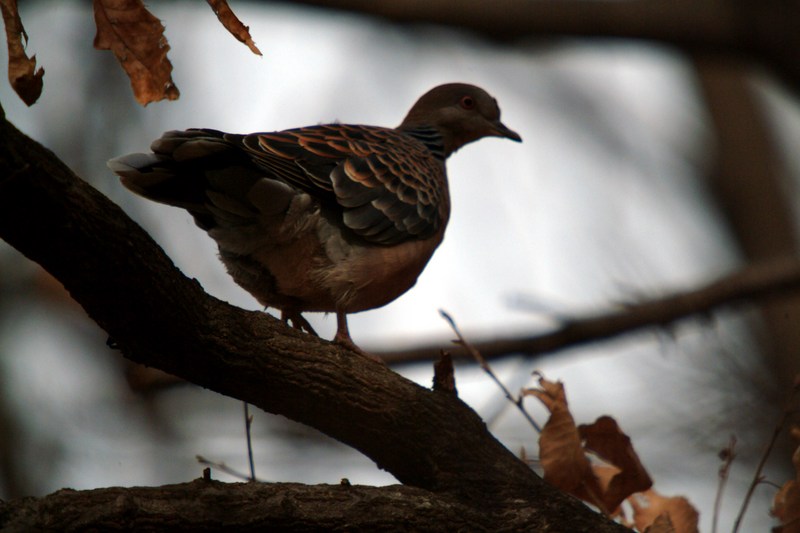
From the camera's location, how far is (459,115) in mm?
6457

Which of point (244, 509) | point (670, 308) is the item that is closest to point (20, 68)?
point (244, 509)

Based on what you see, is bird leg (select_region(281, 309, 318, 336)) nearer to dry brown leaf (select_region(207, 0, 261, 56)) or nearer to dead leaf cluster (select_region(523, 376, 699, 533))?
dead leaf cluster (select_region(523, 376, 699, 533))

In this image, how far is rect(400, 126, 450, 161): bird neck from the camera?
20.3ft

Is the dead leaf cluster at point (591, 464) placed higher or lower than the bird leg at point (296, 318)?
lower

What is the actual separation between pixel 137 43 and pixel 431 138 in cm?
333

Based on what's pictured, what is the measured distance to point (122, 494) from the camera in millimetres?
3135

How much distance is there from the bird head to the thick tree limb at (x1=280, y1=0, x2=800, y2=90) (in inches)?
58.1

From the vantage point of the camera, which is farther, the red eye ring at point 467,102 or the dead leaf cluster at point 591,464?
the red eye ring at point 467,102

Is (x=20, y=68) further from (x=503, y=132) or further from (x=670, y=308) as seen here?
(x=670, y=308)

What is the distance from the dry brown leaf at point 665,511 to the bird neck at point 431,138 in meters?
2.40

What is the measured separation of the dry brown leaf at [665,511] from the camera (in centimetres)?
427

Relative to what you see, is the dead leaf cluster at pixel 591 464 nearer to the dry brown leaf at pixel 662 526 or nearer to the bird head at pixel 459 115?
the dry brown leaf at pixel 662 526

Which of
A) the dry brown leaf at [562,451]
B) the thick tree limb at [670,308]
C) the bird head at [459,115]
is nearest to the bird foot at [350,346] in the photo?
the dry brown leaf at [562,451]

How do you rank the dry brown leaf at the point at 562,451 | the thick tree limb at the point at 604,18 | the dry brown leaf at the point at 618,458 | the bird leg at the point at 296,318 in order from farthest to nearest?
the thick tree limb at the point at 604,18 → the bird leg at the point at 296,318 → the dry brown leaf at the point at 618,458 → the dry brown leaf at the point at 562,451
